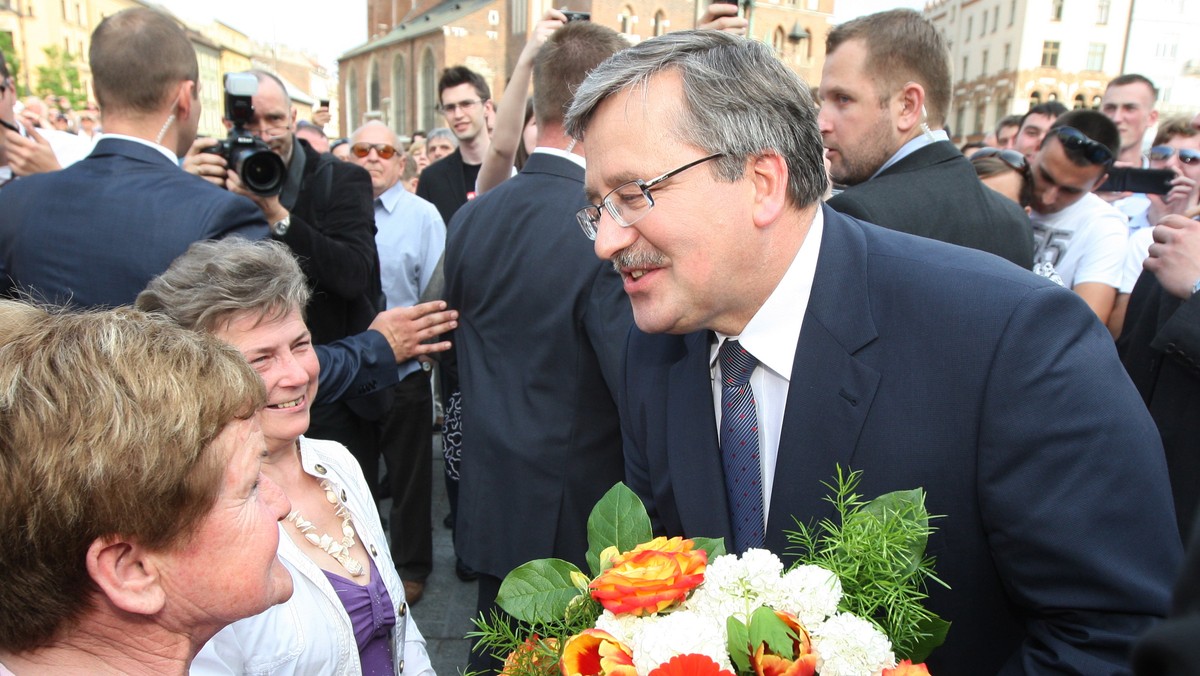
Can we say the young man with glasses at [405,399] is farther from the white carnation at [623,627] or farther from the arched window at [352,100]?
the arched window at [352,100]

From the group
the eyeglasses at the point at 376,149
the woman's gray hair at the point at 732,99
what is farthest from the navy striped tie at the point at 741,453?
the eyeglasses at the point at 376,149

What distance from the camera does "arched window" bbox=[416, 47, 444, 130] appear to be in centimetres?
5759

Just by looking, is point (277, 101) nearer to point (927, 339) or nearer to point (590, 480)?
point (590, 480)

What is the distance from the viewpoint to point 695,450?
185 centimetres

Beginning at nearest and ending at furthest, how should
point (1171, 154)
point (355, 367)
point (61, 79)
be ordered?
point (355, 367)
point (1171, 154)
point (61, 79)

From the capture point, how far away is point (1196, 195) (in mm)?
4223

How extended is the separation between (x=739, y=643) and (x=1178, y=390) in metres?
2.34

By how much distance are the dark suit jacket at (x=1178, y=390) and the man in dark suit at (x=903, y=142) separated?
50 cm

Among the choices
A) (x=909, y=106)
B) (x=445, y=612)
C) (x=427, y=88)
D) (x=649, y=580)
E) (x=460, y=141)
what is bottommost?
(x=445, y=612)

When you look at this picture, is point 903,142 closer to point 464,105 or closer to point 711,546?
point 711,546

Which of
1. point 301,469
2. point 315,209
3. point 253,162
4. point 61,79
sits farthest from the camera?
point 61,79

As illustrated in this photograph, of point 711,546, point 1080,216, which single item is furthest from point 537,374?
point 1080,216

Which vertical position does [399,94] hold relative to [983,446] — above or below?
below

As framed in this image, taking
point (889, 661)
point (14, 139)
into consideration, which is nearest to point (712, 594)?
point (889, 661)
